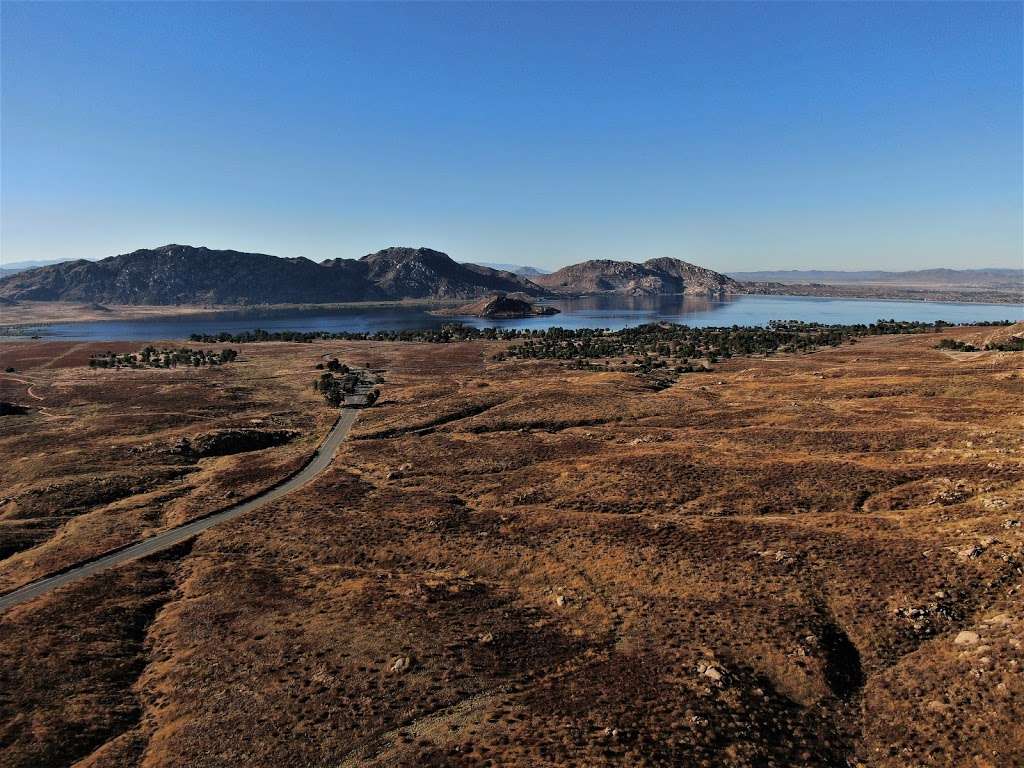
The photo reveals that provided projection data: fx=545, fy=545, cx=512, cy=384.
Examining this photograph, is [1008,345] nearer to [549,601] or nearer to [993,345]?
[993,345]

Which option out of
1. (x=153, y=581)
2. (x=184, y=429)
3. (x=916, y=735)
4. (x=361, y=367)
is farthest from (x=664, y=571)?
(x=361, y=367)

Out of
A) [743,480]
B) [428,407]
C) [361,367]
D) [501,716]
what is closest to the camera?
[501,716]

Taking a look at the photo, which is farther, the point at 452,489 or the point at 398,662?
the point at 452,489

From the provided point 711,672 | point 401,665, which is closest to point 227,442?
point 401,665

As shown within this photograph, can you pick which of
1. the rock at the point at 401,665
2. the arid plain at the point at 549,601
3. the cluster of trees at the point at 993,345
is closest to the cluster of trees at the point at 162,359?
the arid plain at the point at 549,601

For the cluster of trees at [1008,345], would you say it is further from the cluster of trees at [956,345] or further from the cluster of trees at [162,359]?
the cluster of trees at [162,359]

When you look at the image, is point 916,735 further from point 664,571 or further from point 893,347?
point 893,347

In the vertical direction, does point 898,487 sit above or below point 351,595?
above
